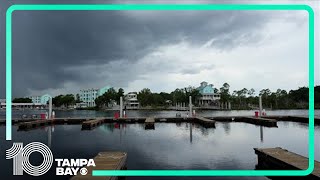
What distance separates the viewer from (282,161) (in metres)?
8.69

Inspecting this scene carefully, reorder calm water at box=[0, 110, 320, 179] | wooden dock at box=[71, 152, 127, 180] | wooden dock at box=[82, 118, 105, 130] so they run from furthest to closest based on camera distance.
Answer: wooden dock at box=[82, 118, 105, 130]
calm water at box=[0, 110, 320, 179]
wooden dock at box=[71, 152, 127, 180]

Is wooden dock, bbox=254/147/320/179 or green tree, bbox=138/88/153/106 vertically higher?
green tree, bbox=138/88/153/106

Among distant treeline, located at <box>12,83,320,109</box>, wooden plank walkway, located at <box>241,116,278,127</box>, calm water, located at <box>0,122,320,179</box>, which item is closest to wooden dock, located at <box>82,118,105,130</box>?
calm water, located at <box>0,122,320,179</box>

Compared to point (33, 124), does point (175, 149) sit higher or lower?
lower

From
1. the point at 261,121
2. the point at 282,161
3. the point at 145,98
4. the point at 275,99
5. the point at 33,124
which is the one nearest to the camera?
the point at 282,161

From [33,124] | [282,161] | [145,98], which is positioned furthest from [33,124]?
[145,98]

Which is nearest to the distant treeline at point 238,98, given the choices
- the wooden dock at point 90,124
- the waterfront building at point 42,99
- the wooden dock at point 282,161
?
the waterfront building at point 42,99

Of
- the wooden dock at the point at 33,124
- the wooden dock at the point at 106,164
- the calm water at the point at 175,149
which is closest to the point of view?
the wooden dock at the point at 106,164

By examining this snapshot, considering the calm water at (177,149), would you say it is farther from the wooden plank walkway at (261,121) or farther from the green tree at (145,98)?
the green tree at (145,98)

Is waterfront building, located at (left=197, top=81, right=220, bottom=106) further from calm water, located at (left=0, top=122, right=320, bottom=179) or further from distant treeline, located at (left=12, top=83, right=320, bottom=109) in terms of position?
calm water, located at (left=0, top=122, right=320, bottom=179)

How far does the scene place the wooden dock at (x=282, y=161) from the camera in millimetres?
7832

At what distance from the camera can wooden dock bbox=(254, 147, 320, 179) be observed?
308 inches

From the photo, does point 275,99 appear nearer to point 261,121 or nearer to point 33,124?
point 261,121

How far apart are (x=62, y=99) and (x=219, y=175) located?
4128 inches
